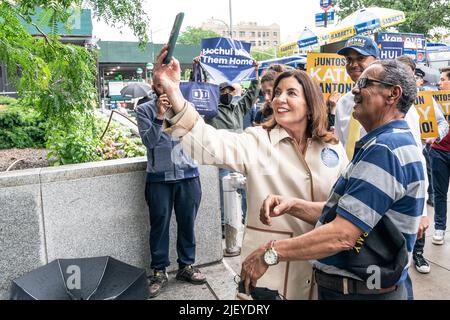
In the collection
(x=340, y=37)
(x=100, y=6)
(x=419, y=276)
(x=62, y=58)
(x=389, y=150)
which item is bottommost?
(x=419, y=276)

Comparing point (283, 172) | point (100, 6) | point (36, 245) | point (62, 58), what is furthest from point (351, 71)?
point (36, 245)

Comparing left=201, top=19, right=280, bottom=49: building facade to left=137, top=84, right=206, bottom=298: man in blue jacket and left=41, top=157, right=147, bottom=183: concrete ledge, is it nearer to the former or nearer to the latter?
left=41, top=157, right=147, bottom=183: concrete ledge

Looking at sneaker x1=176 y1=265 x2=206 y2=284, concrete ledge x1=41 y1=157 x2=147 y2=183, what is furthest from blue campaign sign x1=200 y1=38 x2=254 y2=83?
sneaker x1=176 y1=265 x2=206 y2=284

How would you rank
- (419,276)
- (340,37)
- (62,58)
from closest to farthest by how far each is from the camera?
(62,58) → (419,276) → (340,37)

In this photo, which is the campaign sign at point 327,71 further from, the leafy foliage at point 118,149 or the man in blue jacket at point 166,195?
the leafy foliage at point 118,149

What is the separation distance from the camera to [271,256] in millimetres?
1576

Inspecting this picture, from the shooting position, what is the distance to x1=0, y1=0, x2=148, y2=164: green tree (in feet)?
11.3

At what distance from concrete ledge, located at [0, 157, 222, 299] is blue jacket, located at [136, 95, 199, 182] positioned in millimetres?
294

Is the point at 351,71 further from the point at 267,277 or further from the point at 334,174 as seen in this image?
the point at 267,277

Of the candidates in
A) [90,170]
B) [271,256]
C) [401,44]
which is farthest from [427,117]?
[90,170]

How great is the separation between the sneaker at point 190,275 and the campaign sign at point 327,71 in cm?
270

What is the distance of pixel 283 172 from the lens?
75.5 inches

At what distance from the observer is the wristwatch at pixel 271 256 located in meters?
1.57

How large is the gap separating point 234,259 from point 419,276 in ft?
6.73
